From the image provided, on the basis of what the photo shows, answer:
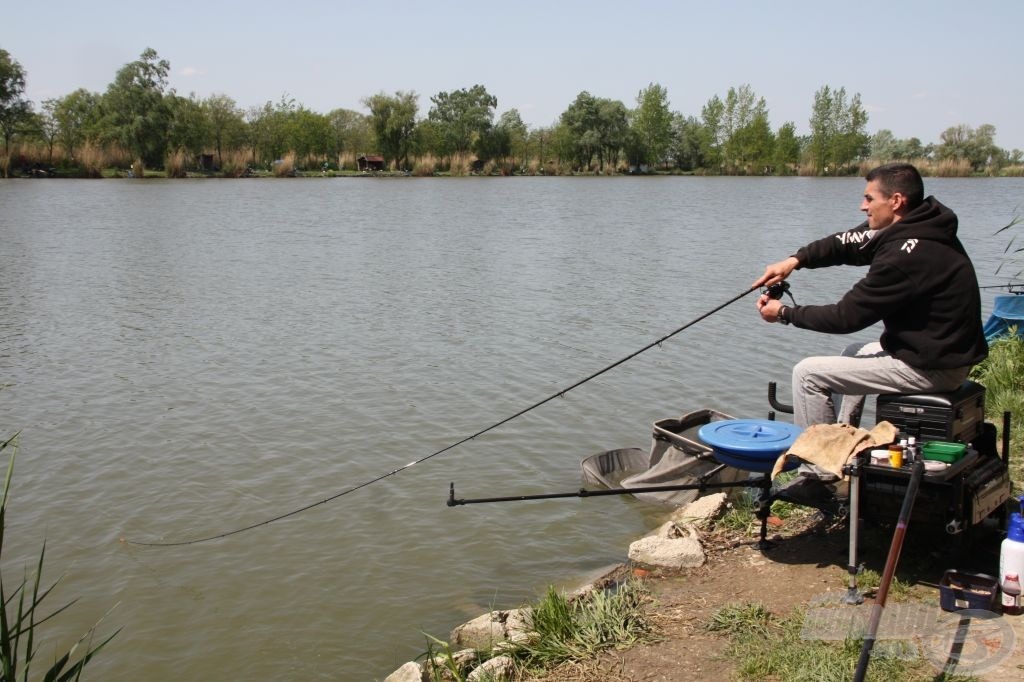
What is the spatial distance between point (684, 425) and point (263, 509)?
11.8 feet

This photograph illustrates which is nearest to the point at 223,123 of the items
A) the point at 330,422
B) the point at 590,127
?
the point at 590,127

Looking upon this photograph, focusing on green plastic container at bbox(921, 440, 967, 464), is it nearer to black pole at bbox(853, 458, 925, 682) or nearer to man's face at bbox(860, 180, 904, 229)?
black pole at bbox(853, 458, 925, 682)

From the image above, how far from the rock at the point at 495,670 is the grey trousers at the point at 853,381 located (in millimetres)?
2076

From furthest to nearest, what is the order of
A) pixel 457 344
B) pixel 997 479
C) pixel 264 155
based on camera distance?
pixel 264 155
pixel 457 344
pixel 997 479

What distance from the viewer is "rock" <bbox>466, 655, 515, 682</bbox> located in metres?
4.13

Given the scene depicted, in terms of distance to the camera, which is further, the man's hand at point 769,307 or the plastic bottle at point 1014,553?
the man's hand at point 769,307

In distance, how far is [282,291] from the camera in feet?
58.1

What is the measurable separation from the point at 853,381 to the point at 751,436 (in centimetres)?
73

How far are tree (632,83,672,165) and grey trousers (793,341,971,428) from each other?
107 metres

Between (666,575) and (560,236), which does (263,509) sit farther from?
(560,236)

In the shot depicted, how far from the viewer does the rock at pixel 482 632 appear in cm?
492

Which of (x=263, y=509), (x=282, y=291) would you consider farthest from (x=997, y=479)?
(x=282, y=291)

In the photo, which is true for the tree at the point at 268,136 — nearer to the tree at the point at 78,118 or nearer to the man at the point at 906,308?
the tree at the point at 78,118

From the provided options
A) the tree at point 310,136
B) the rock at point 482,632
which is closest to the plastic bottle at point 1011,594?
the rock at point 482,632
